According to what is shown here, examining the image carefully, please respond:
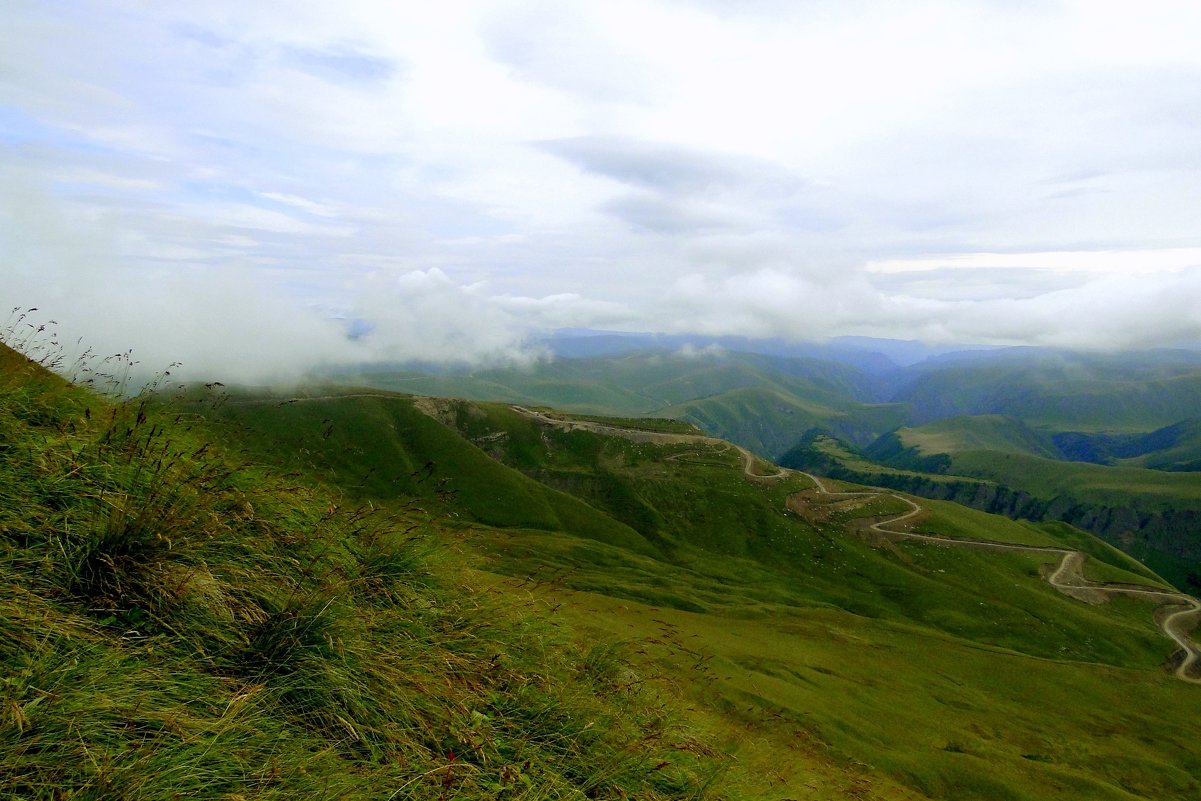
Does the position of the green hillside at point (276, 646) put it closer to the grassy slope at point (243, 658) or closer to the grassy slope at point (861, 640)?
the grassy slope at point (243, 658)

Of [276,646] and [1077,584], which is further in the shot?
[1077,584]

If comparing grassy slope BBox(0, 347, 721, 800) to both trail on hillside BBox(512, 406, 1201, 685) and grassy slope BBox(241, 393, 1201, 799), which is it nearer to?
grassy slope BBox(241, 393, 1201, 799)

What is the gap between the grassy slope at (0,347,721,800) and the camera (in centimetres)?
485

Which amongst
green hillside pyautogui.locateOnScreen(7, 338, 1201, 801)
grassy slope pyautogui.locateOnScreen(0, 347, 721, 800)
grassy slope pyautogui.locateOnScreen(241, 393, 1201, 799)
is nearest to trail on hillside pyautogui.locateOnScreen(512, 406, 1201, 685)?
grassy slope pyautogui.locateOnScreen(241, 393, 1201, 799)

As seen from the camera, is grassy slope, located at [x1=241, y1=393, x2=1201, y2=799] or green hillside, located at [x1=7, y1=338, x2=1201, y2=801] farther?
grassy slope, located at [x1=241, y1=393, x2=1201, y2=799]

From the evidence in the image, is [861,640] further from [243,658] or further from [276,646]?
[243,658]

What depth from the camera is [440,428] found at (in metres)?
197

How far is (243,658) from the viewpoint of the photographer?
6.62 metres

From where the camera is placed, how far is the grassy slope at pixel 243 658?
15.9 feet

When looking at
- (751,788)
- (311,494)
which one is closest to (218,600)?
(311,494)

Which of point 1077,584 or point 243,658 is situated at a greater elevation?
point 243,658

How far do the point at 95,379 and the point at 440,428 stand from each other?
626ft

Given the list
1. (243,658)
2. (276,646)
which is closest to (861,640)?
(276,646)

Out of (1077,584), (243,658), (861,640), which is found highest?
(243,658)
